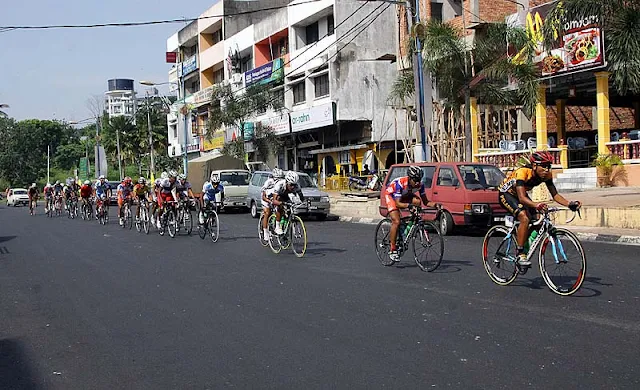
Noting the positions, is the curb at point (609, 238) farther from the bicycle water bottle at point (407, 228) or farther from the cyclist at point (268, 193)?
the cyclist at point (268, 193)

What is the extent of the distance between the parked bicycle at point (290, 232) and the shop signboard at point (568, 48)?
Result: 12.1 m

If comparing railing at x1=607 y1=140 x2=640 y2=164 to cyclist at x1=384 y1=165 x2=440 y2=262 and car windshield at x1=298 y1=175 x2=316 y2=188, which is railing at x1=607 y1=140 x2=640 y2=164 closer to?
car windshield at x1=298 y1=175 x2=316 y2=188

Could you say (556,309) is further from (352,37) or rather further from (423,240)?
(352,37)

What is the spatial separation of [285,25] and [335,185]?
10762 millimetres

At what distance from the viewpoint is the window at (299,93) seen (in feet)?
145

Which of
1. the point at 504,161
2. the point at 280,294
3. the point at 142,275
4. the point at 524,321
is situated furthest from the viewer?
the point at 504,161

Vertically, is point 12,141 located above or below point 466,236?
above

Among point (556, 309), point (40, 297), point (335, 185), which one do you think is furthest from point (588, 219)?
point (335, 185)

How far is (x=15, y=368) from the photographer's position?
6816 mm

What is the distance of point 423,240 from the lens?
39.2 ft

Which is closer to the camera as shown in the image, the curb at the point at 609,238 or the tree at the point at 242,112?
the curb at the point at 609,238

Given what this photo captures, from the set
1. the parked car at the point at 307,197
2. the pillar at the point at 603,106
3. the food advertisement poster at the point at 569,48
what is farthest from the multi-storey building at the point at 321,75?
the pillar at the point at 603,106

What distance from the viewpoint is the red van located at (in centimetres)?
1794

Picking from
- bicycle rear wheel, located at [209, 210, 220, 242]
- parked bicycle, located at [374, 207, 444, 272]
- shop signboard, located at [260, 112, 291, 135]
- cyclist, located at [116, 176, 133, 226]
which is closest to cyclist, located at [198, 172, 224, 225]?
bicycle rear wheel, located at [209, 210, 220, 242]
